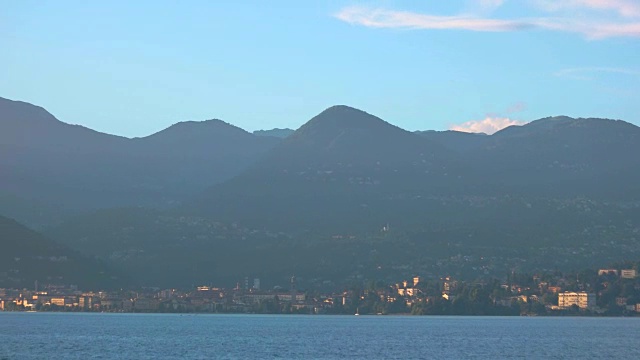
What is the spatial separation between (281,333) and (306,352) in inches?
1557

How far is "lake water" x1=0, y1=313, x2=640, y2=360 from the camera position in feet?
387

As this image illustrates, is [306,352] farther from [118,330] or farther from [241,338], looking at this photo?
[118,330]

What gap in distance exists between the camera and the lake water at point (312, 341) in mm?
118000

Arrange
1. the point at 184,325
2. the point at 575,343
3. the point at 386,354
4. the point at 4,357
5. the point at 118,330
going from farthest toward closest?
the point at 184,325 → the point at 118,330 → the point at 575,343 → the point at 386,354 → the point at 4,357

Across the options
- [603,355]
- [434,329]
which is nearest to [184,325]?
[434,329]

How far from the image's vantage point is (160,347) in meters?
127

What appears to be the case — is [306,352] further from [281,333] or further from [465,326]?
[465,326]

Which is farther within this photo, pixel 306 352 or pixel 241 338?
pixel 241 338

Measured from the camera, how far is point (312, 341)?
14000cm

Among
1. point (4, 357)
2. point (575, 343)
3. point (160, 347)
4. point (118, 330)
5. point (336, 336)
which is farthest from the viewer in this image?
point (118, 330)

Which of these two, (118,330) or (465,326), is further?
(465,326)

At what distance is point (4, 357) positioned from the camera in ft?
354

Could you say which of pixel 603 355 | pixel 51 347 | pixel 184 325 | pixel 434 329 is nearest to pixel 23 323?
pixel 184 325

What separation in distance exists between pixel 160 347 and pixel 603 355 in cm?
3481
